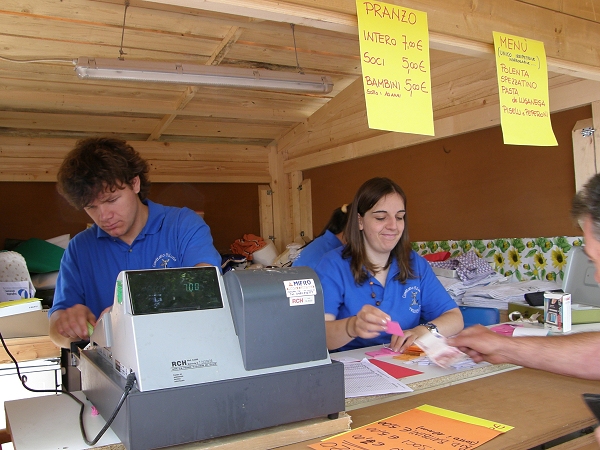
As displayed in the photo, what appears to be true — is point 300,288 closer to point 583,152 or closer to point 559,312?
point 559,312

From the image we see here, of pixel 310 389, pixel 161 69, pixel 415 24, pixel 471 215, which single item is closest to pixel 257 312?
pixel 310 389

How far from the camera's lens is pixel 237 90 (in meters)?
4.49

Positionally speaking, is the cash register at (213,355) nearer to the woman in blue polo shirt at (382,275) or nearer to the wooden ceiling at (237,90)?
the wooden ceiling at (237,90)

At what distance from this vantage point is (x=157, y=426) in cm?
101

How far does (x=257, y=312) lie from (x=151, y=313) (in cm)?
21

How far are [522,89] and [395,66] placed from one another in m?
0.62

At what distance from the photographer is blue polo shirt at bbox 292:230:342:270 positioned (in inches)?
123

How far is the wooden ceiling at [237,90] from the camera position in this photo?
6.30ft

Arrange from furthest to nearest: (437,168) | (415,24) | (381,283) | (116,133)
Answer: (116,133) → (437,168) → (381,283) → (415,24)

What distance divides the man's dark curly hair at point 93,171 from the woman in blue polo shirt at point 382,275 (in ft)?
3.05

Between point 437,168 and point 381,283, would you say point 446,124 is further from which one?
point 381,283

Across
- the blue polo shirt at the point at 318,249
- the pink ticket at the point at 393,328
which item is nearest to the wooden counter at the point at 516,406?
the pink ticket at the point at 393,328

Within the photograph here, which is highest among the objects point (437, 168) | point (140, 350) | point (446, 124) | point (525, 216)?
point (446, 124)

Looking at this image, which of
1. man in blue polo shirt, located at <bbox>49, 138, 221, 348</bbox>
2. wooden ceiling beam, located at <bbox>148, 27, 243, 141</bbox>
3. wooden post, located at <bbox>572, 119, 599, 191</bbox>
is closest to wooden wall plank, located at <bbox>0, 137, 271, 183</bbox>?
wooden ceiling beam, located at <bbox>148, 27, 243, 141</bbox>
